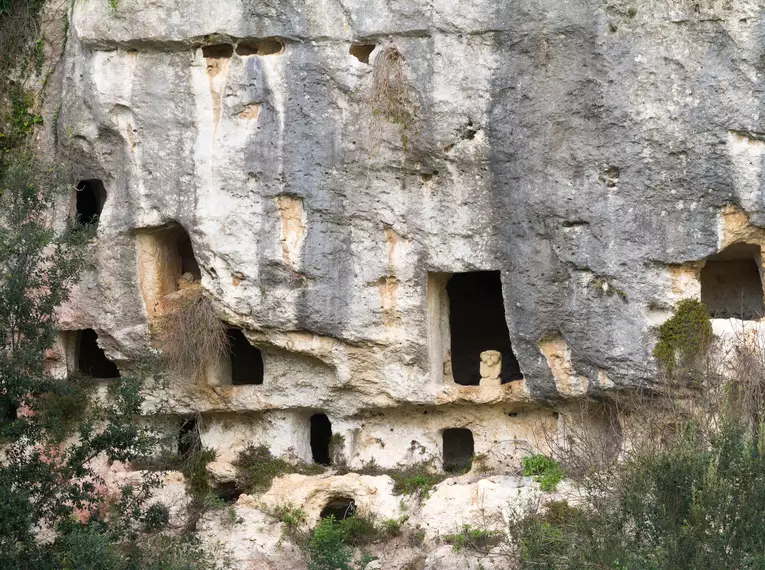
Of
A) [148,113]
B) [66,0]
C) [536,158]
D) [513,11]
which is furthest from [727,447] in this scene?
[66,0]

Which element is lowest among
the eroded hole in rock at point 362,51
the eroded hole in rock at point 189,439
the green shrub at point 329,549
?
the green shrub at point 329,549

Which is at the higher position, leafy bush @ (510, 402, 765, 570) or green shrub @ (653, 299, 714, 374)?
green shrub @ (653, 299, 714, 374)

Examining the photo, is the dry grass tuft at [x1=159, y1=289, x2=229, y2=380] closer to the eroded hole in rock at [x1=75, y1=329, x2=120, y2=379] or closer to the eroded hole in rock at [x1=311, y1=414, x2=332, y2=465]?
the eroded hole in rock at [x1=75, y1=329, x2=120, y2=379]

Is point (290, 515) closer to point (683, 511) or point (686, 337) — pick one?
point (686, 337)

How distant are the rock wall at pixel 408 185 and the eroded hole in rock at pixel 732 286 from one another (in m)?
1.77

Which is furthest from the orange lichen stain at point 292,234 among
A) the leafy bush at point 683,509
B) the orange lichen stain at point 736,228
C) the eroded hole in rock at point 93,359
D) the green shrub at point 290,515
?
the orange lichen stain at point 736,228

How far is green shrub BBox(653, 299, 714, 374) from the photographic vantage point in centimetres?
1439

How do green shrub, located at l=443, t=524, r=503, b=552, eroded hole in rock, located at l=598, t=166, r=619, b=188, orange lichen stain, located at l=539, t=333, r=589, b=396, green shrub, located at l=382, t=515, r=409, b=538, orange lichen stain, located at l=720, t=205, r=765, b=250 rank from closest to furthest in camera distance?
orange lichen stain, located at l=720, t=205, r=765, b=250 → eroded hole in rock, located at l=598, t=166, r=619, b=188 → green shrub, located at l=443, t=524, r=503, b=552 → orange lichen stain, located at l=539, t=333, r=589, b=396 → green shrub, located at l=382, t=515, r=409, b=538

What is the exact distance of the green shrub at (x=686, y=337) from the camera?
14.4 meters

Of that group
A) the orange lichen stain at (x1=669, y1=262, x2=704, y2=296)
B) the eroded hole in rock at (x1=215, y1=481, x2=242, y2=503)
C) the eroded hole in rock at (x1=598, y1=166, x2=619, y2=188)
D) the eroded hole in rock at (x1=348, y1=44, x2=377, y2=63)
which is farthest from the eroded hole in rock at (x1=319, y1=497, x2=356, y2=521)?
the eroded hole in rock at (x1=348, y1=44, x2=377, y2=63)

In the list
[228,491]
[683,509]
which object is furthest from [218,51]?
[683,509]

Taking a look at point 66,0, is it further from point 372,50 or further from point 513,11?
point 513,11

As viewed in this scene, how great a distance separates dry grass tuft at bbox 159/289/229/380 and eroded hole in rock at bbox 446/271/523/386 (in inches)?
145

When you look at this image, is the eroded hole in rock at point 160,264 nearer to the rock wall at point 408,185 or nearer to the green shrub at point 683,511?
the rock wall at point 408,185
